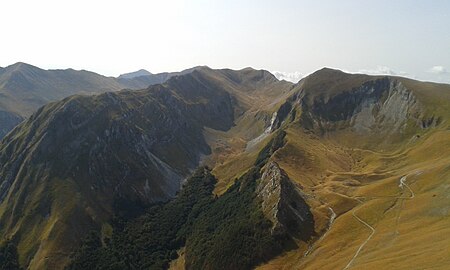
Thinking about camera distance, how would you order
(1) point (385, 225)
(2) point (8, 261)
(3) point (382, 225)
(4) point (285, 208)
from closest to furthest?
(1) point (385, 225) < (3) point (382, 225) < (4) point (285, 208) < (2) point (8, 261)

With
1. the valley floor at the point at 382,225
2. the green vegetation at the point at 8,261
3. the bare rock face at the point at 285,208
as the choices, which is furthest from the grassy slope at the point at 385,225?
the green vegetation at the point at 8,261

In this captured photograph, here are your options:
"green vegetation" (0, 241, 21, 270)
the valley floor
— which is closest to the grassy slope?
the valley floor

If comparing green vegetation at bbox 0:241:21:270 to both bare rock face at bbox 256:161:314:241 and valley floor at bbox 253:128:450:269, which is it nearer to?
bare rock face at bbox 256:161:314:241

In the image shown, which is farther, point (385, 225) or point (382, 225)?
point (382, 225)

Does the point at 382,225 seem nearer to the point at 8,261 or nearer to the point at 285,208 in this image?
the point at 285,208

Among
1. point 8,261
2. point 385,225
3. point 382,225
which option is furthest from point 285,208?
point 8,261

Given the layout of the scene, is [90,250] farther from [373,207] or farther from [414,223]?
[414,223]

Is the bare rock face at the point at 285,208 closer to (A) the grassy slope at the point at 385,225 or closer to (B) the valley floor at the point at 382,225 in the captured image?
(A) the grassy slope at the point at 385,225

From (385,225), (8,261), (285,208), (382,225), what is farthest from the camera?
(8,261)

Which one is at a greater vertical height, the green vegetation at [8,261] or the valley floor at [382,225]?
the valley floor at [382,225]
